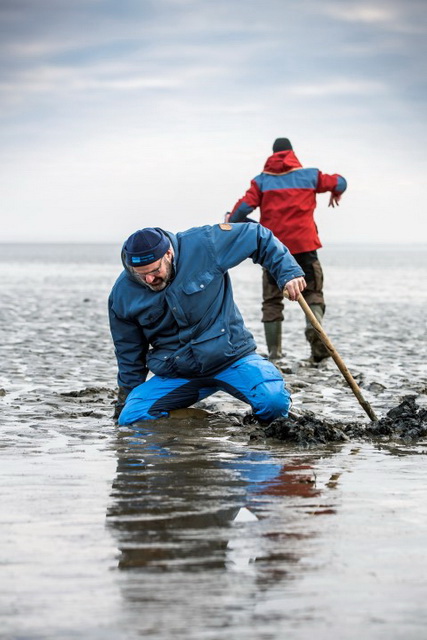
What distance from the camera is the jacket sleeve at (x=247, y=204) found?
1106cm

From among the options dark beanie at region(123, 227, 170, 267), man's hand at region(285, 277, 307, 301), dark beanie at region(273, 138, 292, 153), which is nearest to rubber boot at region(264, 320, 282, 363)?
dark beanie at region(273, 138, 292, 153)

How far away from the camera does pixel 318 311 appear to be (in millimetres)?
11516

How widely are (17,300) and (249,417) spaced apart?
1690 cm

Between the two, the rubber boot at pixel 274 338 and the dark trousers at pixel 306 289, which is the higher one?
the dark trousers at pixel 306 289

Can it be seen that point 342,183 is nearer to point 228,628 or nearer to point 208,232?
point 208,232

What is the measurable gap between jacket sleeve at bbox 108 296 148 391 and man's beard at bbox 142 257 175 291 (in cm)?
43

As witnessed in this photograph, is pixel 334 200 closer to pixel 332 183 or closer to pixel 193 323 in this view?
pixel 332 183

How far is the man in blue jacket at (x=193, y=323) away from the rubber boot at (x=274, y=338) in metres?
4.65

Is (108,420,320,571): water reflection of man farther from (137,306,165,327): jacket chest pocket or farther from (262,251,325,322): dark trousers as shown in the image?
(262,251,325,322): dark trousers

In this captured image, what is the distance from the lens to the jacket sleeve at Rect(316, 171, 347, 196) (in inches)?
438

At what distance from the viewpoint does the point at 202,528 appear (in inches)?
165

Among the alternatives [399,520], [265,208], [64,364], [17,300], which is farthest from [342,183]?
[17,300]

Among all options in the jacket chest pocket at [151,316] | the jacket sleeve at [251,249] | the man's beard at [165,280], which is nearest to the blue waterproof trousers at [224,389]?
the jacket chest pocket at [151,316]

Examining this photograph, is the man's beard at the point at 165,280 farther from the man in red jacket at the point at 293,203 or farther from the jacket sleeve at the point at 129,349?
the man in red jacket at the point at 293,203
